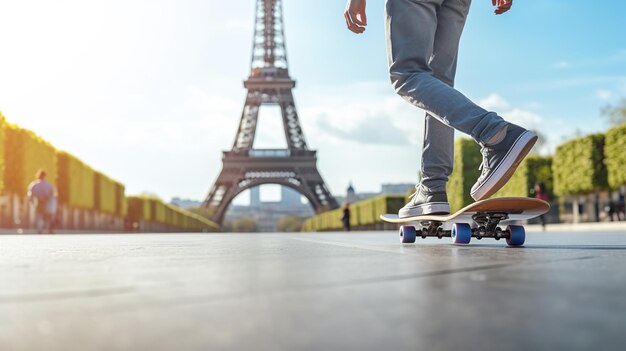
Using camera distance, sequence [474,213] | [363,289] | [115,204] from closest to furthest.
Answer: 1. [363,289]
2. [474,213]
3. [115,204]

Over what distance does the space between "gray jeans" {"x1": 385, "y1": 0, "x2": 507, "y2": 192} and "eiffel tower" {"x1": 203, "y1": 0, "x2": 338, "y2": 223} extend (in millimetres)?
42901

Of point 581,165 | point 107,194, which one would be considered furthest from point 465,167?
point 107,194

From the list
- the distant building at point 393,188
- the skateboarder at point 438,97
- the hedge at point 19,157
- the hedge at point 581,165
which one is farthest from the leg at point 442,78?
Answer: the distant building at point 393,188

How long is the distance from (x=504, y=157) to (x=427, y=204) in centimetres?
74

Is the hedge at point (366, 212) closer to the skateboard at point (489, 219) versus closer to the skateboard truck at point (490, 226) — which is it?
the skateboard at point (489, 219)

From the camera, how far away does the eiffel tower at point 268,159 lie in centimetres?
4741

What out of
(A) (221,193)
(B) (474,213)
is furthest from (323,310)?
(A) (221,193)

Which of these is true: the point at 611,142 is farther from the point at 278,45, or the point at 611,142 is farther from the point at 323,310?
the point at 278,45

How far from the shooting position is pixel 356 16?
3.51m

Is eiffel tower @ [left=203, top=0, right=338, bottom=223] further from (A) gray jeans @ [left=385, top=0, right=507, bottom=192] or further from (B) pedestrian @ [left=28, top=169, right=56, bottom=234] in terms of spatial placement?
(A) gray jeans @ [left=385, top=0, right=507, bottom=192]

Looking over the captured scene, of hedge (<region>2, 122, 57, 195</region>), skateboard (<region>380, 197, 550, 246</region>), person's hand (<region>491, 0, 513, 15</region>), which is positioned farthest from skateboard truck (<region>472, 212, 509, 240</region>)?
hedge (<region>2, 122, 57, 195</region>)

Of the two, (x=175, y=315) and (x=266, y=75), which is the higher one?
(x=266, y=75)

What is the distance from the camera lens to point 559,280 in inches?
48.7

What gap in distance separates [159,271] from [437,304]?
819 millimetres
